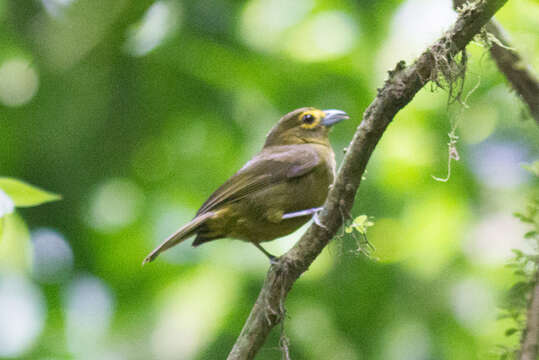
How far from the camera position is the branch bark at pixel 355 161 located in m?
2.44

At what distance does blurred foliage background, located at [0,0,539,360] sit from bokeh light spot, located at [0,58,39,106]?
0.06 feet

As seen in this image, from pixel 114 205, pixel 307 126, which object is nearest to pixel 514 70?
pixel 307 126

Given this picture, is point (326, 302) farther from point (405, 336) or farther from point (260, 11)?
point (260, 11)

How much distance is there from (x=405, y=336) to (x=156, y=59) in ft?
10.4

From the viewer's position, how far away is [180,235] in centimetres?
408

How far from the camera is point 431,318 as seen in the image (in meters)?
5.08

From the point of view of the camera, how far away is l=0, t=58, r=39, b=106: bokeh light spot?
6.10 meters

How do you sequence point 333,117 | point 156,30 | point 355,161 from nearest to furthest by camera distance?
1. point 355,161
2. point 333,117
3. point 156,30

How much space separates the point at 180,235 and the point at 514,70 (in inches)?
84.6

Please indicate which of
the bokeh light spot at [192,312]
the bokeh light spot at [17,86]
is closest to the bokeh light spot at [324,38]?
the bokeh light spot at [192,312]

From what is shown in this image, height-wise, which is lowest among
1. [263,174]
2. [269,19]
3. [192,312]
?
[192,312]

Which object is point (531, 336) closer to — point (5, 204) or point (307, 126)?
point (5, 204)

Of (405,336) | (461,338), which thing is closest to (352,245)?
(405,336)

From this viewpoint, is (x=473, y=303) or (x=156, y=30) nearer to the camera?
(x=473, y=303)
